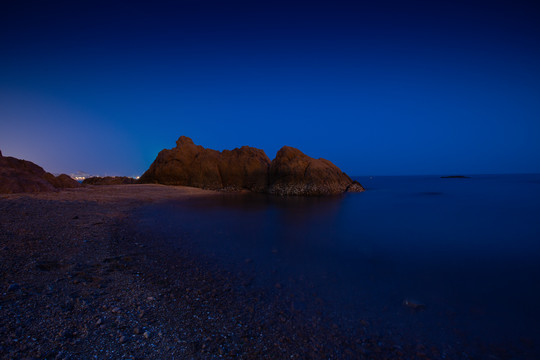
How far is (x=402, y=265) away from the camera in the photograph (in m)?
7.06

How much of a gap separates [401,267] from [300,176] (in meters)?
20.7

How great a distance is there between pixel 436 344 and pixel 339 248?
4.82m

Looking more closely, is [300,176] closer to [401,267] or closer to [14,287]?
[401,267]

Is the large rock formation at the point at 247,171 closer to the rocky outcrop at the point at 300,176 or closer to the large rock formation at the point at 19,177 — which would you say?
the rocky outcrop at the point at 300,176

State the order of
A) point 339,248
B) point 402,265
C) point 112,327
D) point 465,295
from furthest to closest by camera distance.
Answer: point 339,248 < point 402,265 < point 465,295 < point 112,327

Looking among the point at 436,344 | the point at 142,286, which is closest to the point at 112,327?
the point at 142,286

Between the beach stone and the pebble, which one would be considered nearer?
the pebble

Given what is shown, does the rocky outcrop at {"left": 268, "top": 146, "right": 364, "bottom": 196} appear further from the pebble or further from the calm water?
the pebble

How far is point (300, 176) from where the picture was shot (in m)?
27.4

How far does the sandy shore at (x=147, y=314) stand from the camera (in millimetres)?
3113

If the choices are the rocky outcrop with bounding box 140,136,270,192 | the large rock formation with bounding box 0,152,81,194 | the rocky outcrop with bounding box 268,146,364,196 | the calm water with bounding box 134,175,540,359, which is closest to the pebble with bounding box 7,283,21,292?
the calm water with bounding box 134,175,540,359

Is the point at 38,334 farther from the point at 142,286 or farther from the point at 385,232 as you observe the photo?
the point at 385,232

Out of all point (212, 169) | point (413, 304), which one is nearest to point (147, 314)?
point (413, 304)

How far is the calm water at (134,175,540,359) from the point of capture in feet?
13.8
